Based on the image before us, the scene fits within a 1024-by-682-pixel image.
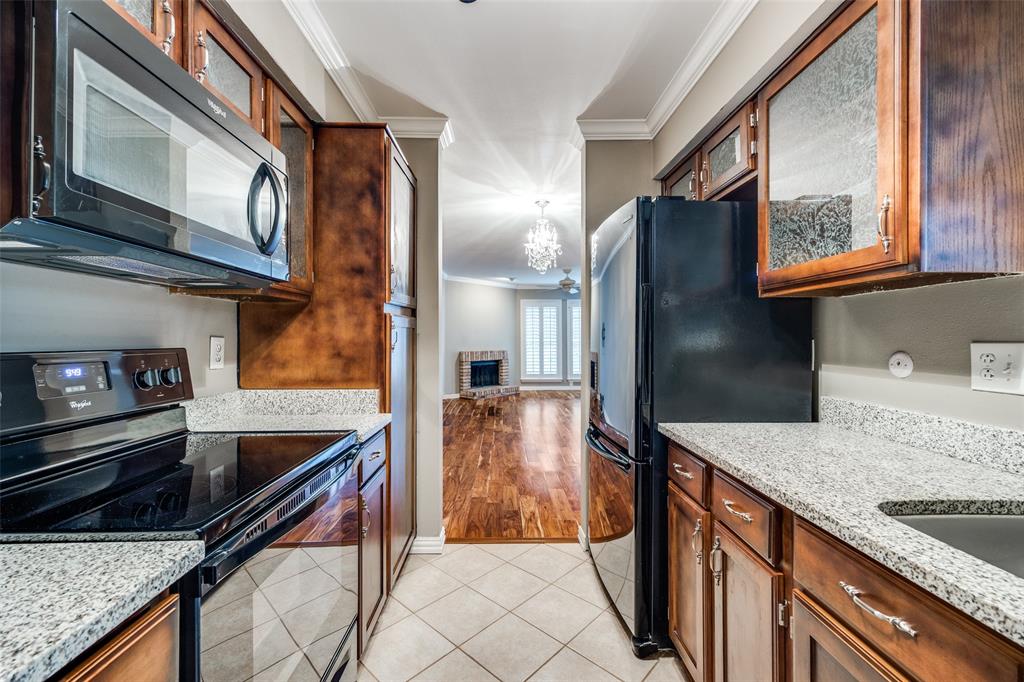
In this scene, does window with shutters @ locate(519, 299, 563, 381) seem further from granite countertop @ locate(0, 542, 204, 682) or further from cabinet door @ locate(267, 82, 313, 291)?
granite countertop @ locate(0, 542, 204, 682)

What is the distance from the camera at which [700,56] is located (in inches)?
73.2

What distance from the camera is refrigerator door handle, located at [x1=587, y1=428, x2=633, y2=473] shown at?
1705 millimetres

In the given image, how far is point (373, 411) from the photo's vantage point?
1.87 m

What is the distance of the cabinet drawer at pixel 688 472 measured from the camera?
1.36m

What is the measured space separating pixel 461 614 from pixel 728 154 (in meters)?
2.34

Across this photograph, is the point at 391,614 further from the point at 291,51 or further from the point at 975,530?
the point at 291,51

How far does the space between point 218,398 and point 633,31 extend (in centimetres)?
225

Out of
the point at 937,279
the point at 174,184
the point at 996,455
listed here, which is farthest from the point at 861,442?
the point at 174,184

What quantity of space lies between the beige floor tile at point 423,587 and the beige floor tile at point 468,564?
4cm

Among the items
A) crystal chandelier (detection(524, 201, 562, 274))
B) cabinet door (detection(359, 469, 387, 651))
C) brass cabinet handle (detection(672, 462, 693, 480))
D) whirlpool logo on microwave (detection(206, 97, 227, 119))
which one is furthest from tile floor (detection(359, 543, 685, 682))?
crystal chandelier (detection(524, 201, 562, 274))

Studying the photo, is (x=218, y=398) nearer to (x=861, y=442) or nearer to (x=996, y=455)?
(x=861, y=442)

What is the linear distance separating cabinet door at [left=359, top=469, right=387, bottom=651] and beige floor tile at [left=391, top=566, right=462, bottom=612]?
0.63ft

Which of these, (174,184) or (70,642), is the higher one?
(174,184)

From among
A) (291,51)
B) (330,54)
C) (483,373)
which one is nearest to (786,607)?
(291,51)
